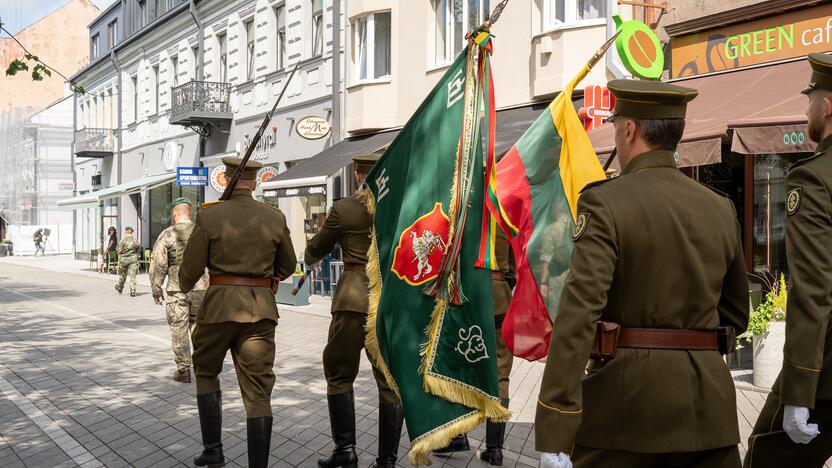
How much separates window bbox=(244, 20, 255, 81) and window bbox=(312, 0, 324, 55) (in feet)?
13.1

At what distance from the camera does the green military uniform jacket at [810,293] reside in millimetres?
3031

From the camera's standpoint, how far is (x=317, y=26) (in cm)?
2192

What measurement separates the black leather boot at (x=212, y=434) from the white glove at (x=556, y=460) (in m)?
3.43

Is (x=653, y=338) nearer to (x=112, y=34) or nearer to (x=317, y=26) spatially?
(x=317, y=26)

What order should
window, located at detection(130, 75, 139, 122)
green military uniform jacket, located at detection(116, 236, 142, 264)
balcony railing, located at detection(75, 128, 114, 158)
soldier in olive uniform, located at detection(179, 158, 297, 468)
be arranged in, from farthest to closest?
1. balcony railing, located at detection(75, 128, 114, 158)
2. window, located at detection(130, 75, 139, 122)
3. green military uniform jacket, located at detection(116, 236, 142, 264)
4. soldier in olive uniform, located at detection(179, 158, 297, 468)

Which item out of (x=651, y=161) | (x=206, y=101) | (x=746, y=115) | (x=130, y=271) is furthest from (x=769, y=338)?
(x=206, y=101)

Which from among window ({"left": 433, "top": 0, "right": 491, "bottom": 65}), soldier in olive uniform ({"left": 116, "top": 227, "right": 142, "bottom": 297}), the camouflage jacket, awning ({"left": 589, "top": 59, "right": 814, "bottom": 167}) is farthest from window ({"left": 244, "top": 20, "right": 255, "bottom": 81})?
the camouflage jacket

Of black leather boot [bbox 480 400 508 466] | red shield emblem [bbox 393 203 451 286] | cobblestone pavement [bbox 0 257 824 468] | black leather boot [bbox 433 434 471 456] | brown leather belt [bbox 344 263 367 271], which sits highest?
red shield emblem [bbox 393 203 451 286]

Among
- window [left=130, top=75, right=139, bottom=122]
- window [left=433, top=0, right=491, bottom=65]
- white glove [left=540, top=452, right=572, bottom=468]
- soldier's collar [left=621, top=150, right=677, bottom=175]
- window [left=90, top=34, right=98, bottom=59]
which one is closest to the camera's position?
white glove [left=540, top=452, right=572, bottom=468]

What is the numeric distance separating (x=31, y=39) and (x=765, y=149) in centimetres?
5893

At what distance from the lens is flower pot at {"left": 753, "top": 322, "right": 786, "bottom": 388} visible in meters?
7.90

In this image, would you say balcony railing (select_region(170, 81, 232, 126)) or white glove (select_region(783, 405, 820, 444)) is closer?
white glove (select_region(783, 405, 820, 444))

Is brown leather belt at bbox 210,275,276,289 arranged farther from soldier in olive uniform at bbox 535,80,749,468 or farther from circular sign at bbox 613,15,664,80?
circular sign at bbox 613,15,664,80

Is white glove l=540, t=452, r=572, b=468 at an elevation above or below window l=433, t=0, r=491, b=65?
below
